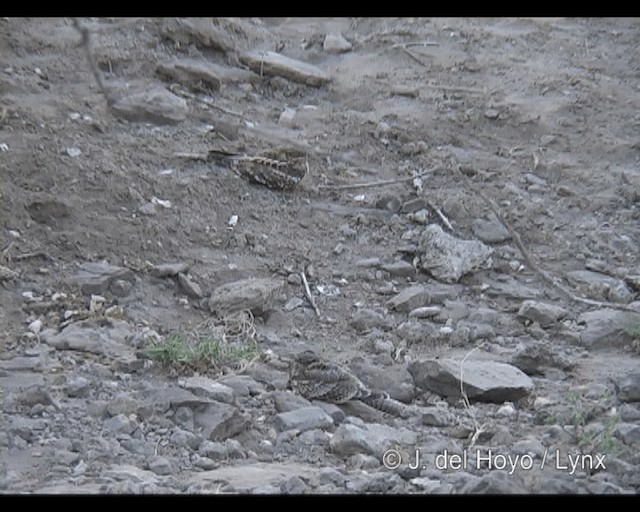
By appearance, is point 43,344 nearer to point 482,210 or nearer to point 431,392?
point 431,392

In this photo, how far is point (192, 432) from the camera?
10.7 feet

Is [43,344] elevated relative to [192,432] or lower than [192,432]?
elevated

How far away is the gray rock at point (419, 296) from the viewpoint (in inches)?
179

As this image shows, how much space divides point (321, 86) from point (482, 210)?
1.66 m

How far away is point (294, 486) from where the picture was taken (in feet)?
9.20

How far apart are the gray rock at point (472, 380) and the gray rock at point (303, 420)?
1.42ft

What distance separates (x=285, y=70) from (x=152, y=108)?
3.52 ft

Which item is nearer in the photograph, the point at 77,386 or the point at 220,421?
the point at 220,421

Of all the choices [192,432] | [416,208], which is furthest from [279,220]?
[192,432]

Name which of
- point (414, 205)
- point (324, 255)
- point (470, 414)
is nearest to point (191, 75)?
point (414, 205)

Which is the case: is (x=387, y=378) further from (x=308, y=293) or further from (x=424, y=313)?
(x=308, y=293)

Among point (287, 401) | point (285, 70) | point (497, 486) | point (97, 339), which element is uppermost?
point (285, 70)

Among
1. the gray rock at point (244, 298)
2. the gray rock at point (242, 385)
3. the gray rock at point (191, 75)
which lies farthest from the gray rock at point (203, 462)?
the gray rock at point (191, 75)
